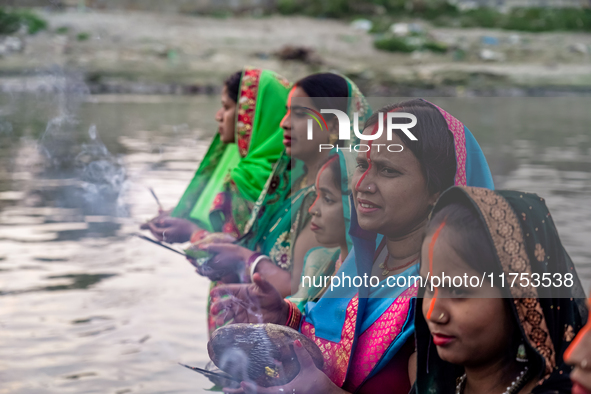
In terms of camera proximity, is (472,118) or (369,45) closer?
(472,118)

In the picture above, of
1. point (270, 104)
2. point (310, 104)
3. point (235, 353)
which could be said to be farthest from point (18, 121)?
point (235, 353)

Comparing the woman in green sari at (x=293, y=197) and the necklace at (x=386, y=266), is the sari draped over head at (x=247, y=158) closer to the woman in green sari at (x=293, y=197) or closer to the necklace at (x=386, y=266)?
the woman in green sari at (x=293, y=197)

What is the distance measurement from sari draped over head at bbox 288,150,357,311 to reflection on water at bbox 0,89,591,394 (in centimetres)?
126

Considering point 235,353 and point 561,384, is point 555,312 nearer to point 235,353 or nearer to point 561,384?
point 561,384

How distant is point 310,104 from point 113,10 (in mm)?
24072

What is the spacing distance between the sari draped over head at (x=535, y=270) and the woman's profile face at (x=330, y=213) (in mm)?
1059

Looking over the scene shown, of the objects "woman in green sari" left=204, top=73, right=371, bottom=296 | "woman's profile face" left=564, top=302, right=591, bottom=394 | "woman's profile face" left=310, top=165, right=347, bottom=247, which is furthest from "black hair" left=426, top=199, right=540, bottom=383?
"woman in green sari" left=204, top=73, right=371, bottom=296

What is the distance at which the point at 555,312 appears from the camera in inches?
55.9

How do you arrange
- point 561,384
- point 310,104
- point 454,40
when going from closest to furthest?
1. point 561,384
2. point 310,104
3. point 454,40

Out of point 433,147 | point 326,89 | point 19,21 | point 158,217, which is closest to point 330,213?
point 433,147

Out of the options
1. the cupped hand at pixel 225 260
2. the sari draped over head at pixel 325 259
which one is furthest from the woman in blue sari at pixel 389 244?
the cupped hand at pixel 225 260

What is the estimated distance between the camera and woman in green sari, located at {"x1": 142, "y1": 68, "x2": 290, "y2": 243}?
4148mm

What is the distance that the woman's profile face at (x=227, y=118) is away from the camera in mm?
4453

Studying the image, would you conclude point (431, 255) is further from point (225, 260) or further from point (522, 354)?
point (225, 260)
